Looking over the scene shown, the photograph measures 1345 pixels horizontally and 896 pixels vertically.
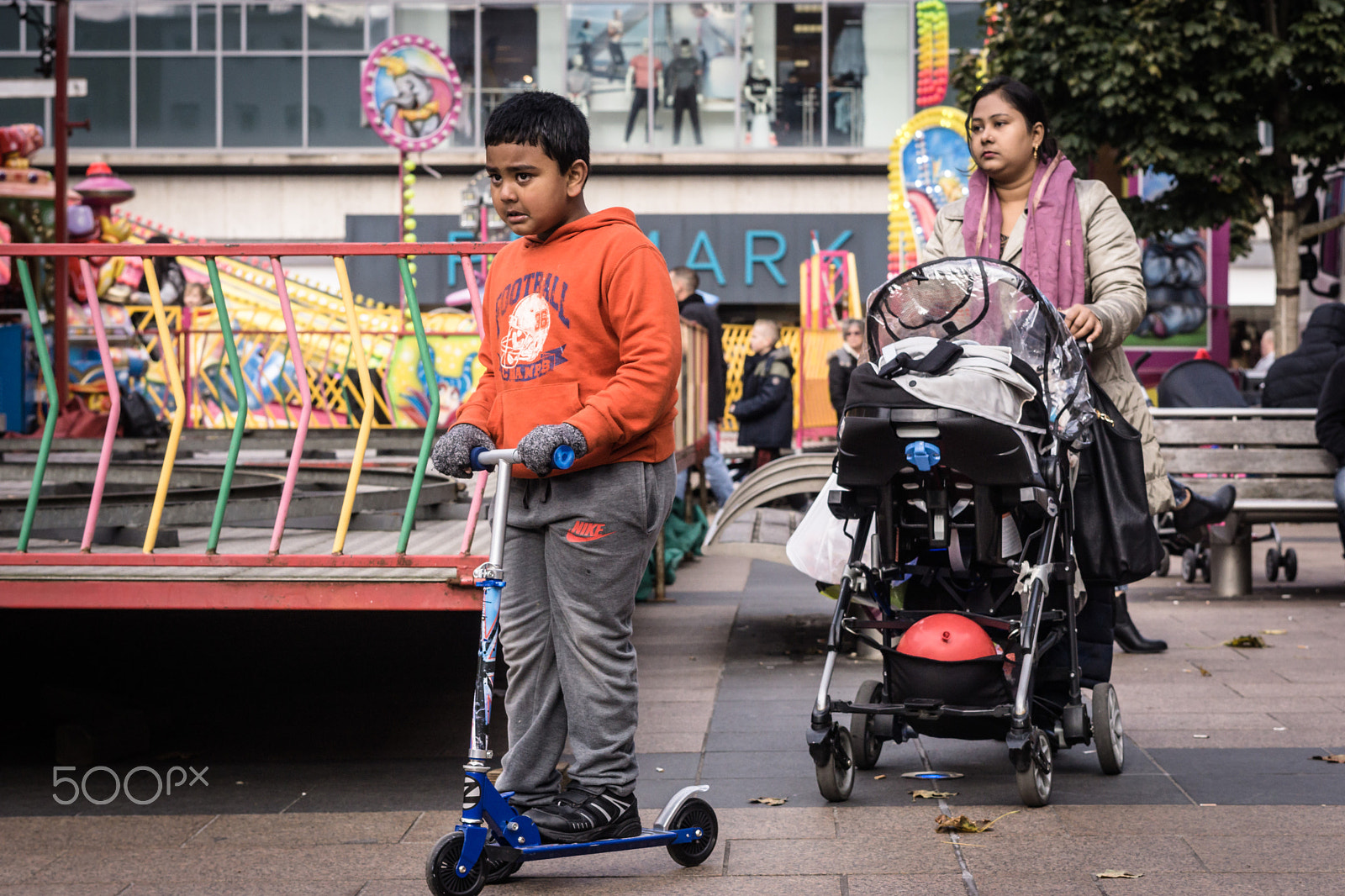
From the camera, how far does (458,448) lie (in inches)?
135

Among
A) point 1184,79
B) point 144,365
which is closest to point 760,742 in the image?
point 1184,79

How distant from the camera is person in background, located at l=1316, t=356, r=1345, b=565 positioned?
8469 millimetres

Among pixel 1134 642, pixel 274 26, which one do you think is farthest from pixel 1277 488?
pixel 274 26

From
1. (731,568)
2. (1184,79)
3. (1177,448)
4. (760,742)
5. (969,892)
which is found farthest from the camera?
(1184,79)

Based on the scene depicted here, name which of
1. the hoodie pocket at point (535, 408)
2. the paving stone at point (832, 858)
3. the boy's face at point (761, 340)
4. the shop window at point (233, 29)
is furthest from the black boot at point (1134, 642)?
the shop window at point (233, 29)

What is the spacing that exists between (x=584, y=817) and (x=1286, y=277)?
15150 mm

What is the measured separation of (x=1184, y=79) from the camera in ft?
52.9

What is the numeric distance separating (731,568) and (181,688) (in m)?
5.32

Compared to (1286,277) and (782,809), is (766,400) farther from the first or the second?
(782,809)

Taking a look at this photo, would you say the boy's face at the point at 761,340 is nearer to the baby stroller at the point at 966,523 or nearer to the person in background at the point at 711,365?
the person in background at the point at 711,365

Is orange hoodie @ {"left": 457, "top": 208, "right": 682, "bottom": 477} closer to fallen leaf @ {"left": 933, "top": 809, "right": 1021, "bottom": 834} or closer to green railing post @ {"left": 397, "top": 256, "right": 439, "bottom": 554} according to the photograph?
green railing post @ {"left": 397, "top": 256, "right": 439, "bottom": 554}

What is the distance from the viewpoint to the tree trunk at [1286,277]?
1672 cm

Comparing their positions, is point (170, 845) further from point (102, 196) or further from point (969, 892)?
point (102, 196)

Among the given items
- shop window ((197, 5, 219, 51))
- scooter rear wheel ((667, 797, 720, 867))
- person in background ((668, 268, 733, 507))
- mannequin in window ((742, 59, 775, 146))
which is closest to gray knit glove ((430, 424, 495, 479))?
scooter rear wheel ((667, 797, 720, 867))
